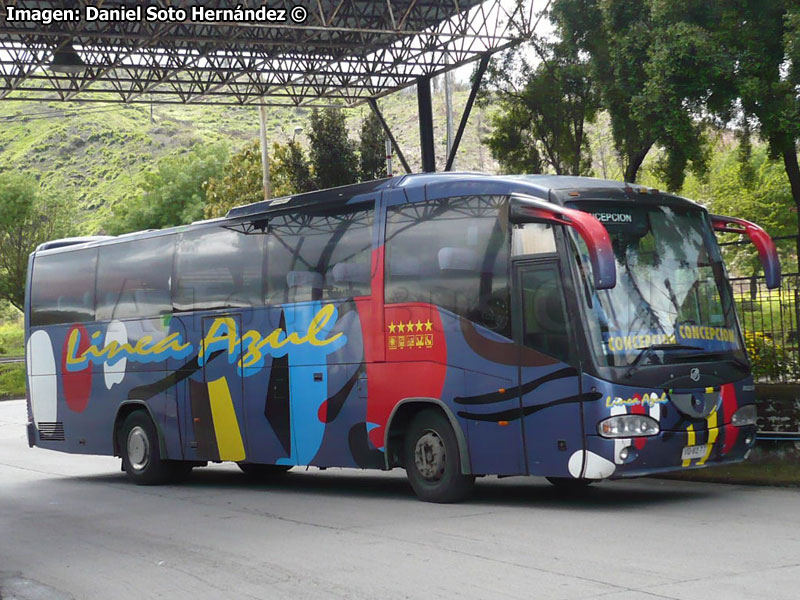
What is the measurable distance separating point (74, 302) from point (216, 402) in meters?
3.78

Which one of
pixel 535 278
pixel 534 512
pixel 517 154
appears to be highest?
pixel 517 154

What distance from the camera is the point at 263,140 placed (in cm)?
4603

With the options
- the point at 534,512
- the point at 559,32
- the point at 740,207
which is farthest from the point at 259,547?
the point at 740,207

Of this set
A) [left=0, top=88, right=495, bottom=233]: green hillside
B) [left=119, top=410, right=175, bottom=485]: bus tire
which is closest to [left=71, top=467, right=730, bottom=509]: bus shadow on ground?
[left=119, top=410, right=175, bottom=485]: bus tire

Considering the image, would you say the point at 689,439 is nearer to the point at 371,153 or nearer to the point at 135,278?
the point at 135,278

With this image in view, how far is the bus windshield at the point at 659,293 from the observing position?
→ 11438mm

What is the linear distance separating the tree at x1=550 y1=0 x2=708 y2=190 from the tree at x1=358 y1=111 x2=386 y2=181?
18569mm

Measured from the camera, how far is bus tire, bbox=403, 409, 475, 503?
12.5 metres

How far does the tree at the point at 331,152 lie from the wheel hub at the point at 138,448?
2702 centimetres

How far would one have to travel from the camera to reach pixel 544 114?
29109 millimetres

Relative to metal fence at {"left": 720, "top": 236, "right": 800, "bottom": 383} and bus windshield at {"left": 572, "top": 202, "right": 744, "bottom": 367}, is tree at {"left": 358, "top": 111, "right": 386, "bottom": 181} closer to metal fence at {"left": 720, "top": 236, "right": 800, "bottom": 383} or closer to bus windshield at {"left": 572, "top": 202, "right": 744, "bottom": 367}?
metal fence at {"left": 720, "top": 236, "right": 800, "bottom": 383}

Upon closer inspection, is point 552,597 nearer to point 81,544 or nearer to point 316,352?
point 81,544

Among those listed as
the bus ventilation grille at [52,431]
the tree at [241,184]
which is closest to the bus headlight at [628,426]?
the bus ventilation grille at [52,431]

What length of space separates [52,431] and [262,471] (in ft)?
11.7
